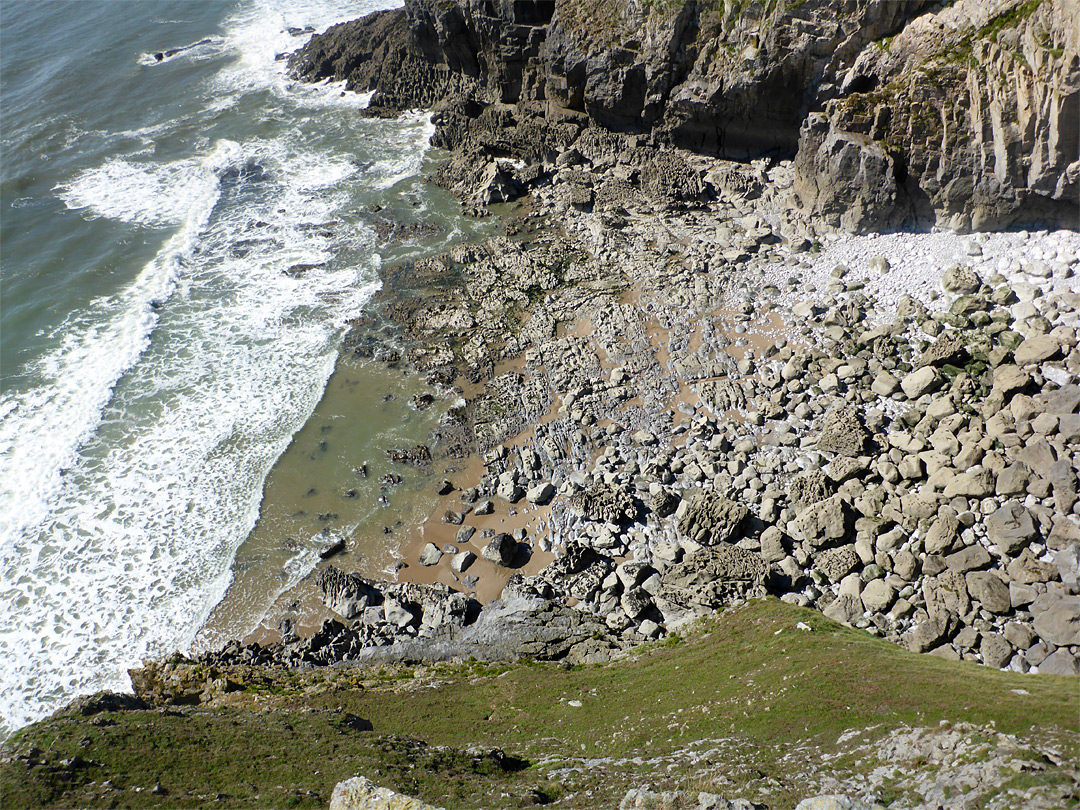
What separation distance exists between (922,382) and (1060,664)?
12.0 m

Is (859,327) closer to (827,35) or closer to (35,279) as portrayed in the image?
(827,35)

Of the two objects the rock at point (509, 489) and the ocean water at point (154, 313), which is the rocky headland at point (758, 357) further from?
the ocean water at point (154, 313)

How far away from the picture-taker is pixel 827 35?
35.6m

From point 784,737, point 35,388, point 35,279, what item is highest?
point 35,279

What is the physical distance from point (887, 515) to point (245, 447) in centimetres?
2837

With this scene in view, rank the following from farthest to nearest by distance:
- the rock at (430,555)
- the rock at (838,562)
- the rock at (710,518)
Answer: the rock at (430,555) < the rock at (710,518) < the rock at (838,562)

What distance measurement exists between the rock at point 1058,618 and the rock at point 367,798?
60.2 ft

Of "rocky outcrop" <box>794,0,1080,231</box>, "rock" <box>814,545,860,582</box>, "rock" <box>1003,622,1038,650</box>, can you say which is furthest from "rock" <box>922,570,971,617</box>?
"rocky outcrop" <box>794,0,1080,231</box>

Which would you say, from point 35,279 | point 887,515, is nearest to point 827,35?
point 887,515

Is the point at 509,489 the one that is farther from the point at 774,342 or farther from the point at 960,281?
the point at 960,281

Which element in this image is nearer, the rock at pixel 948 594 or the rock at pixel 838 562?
the rock at pixel 948 594

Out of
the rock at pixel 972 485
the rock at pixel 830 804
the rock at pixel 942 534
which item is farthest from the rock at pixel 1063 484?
the rock at pixel 830 804

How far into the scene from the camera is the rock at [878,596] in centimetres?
2211

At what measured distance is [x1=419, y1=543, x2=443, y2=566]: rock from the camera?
1066 inches
